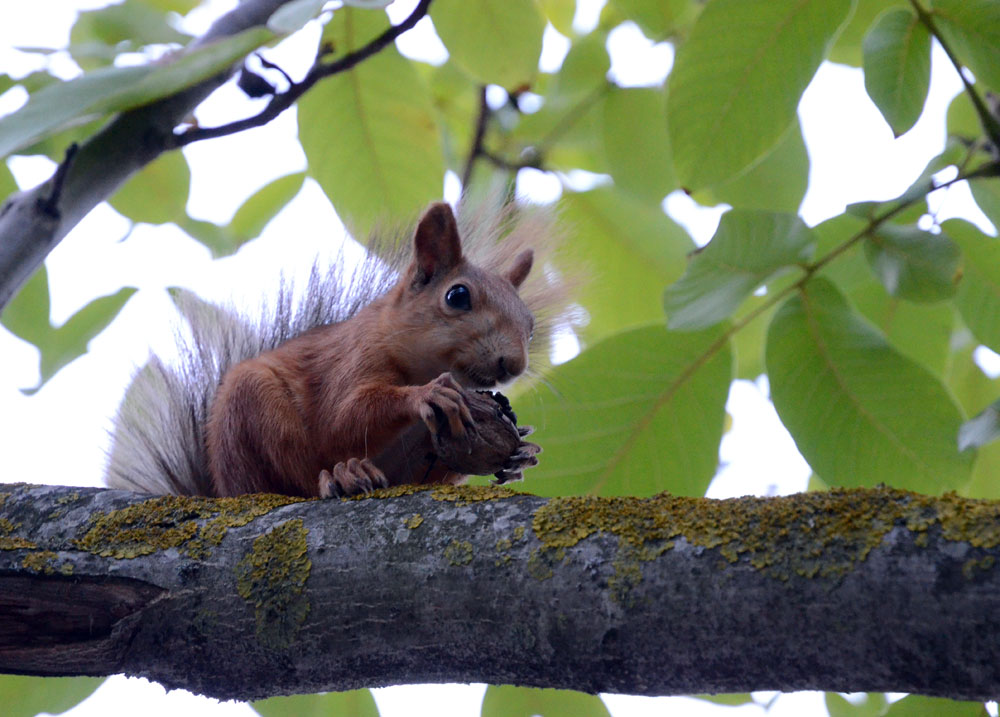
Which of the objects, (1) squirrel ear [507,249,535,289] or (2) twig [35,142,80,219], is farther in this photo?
(1) squirrel ear [507,249,535,289]

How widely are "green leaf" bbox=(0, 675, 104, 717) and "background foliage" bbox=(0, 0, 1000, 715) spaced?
0.02 meters

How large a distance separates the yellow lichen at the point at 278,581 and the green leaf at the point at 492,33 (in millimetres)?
1306

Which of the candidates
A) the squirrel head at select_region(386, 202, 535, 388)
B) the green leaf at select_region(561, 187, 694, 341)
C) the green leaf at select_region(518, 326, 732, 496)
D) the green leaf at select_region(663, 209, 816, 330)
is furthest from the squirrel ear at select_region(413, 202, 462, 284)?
the green leaf at select_region(663, 209, 816, 330)

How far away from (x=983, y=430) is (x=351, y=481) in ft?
3.91

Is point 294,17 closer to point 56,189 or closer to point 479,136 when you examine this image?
point 56,189

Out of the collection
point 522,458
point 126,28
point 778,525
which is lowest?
point 778,525

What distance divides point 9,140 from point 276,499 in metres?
0.89

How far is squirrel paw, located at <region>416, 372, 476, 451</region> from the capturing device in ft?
6.73

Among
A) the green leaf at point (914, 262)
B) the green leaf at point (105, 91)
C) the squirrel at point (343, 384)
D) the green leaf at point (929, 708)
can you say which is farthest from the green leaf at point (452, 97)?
the green leaf at point (929, 708)

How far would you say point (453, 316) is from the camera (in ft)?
8.69

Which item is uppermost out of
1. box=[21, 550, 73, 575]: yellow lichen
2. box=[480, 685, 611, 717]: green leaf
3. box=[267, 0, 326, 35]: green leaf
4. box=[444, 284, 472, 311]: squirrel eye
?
box=[444, 284, 472, 311]: squirrel eye

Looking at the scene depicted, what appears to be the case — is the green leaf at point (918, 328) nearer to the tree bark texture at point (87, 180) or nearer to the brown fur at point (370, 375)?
the brown fur at point (370, 375)

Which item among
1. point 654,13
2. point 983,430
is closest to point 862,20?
point 654,13

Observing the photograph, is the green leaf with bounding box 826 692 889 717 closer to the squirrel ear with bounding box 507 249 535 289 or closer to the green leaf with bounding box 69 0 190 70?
the squirrel ear with bounding box 507 249 535 289
